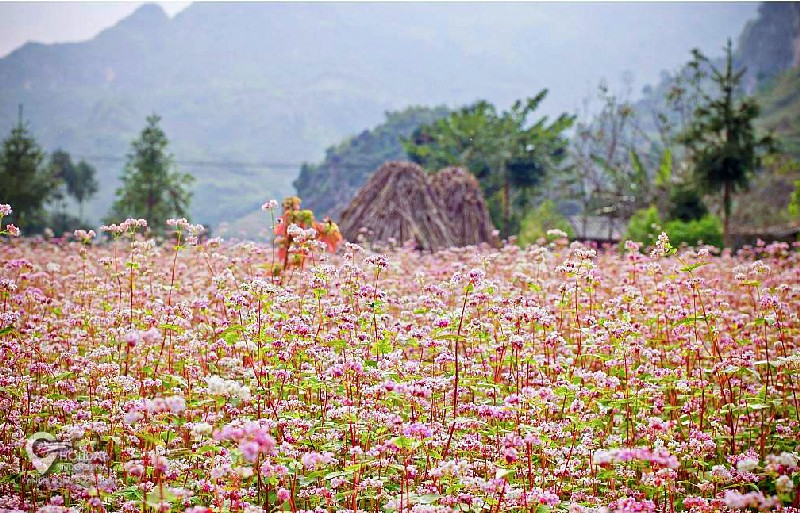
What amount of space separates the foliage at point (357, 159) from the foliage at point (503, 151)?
156 ft

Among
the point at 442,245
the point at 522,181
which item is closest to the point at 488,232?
the point at 442,245

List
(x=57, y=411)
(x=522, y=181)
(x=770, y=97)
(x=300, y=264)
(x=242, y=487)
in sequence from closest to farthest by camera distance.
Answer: (x=242, y=487)
(x=57, y=411)
(x=300, y=264)
(x=522, y=181)
(x=770, y=97)

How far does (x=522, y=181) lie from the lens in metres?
46.3

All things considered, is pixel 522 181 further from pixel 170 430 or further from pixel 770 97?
pixel 770 97

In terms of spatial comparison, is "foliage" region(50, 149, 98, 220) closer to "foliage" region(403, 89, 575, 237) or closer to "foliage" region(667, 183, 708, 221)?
"foliage" region(403, 89, 575, 237)

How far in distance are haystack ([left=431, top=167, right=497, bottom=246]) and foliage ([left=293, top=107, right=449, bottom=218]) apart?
223ft

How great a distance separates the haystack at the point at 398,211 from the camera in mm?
25219

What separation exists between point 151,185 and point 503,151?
2434 cm

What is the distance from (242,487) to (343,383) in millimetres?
1106

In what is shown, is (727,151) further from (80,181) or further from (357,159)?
(357,159)

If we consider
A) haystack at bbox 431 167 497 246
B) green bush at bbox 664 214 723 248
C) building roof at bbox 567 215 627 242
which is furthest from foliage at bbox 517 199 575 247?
building roof at bbox 567 215 627 242

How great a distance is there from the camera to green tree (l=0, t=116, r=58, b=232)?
4397 cm

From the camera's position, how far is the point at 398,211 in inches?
998

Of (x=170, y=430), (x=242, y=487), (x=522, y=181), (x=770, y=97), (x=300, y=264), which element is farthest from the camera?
(x=770, y=97)
